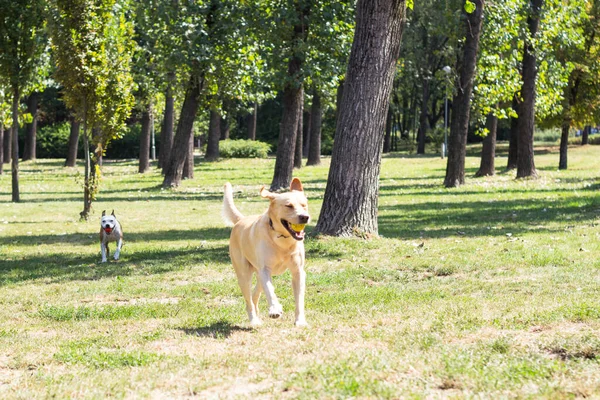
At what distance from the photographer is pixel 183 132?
27.8 m

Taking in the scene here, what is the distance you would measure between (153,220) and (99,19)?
473 centimetres

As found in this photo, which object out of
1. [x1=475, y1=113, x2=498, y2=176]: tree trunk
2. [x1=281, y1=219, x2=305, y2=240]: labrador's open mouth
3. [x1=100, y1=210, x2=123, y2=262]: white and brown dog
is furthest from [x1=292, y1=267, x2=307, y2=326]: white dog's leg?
[x1=475, y1=113, x2=498, y2=176]: tree trunk

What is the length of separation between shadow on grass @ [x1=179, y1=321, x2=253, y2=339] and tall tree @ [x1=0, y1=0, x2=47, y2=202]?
1784cm

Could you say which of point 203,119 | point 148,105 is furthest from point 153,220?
point 203,119

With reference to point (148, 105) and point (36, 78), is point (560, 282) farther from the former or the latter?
point (148, 105)

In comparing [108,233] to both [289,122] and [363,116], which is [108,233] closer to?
[363,116]

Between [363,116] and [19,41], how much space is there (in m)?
14.2

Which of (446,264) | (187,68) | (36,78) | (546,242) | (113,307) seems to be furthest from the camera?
(187,68)

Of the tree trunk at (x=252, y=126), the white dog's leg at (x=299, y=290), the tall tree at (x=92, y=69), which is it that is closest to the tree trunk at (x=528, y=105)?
the tall tree at (x=92, y=69)

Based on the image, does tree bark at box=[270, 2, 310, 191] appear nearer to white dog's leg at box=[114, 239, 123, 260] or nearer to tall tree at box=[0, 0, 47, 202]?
tall tree at box=[0, 0, 47, 202]

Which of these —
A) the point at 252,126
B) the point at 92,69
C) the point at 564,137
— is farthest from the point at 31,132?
the point at 92,69

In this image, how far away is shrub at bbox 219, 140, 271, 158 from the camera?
49.9 m

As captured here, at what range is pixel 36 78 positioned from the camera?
24578mm

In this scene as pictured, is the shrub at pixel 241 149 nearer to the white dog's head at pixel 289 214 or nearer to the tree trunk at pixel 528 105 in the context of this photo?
the tree trunk at pixel 528 105
